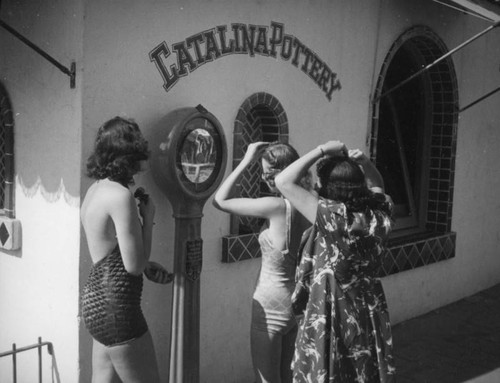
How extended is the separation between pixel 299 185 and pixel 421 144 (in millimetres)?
4434

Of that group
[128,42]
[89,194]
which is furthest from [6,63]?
[89,194]

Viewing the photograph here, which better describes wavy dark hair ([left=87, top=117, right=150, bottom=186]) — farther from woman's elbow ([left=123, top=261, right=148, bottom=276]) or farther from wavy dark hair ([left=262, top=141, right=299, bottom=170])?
wavy dark hair ([left=262, top=141, right=299, bottom=170])

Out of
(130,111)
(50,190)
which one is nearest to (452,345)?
(130,111)

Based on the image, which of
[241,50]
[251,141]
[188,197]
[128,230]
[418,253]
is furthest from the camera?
[418,253]

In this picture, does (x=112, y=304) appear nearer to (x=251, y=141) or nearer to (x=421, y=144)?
(x=251, y=141)

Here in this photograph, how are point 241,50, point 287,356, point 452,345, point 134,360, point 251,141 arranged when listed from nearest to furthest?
point 134,360 → point 287,356 → point 241,50 → point 251,141 → point 452,345

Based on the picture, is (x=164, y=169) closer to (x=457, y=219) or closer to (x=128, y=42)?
(x=128, y=42)

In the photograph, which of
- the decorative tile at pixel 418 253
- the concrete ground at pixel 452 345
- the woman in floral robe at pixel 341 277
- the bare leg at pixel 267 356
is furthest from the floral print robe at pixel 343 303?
the decorative tile at pixel 418 253

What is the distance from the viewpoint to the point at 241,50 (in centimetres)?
471

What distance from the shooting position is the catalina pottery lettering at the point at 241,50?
4227 mm

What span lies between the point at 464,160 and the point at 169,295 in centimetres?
434

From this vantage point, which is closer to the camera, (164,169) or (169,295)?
(164,169)

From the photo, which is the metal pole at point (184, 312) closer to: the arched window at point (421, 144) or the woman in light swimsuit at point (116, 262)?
the woman in light swimsuit at point (116, 262)

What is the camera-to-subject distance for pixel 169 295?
4.37m
